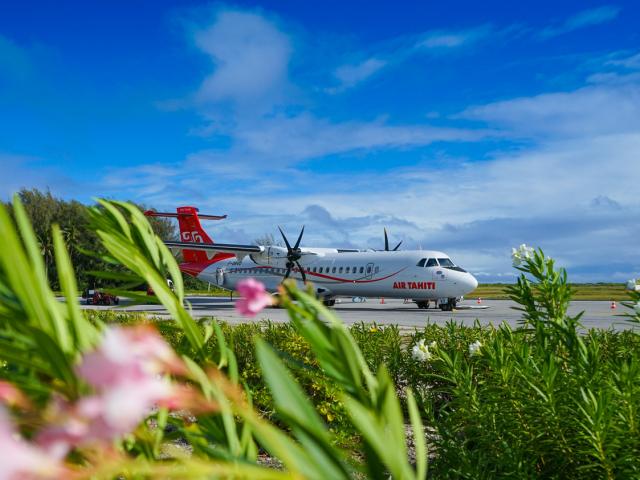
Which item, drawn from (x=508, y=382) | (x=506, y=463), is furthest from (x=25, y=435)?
(x=508, y=382)

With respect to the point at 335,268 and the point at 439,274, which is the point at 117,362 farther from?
the point at 335,268

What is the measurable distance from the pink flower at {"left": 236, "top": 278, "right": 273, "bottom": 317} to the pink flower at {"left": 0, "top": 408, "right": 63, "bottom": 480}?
240 millimetres

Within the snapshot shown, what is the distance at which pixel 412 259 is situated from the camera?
21.8 metres

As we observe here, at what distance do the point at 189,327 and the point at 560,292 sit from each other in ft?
5.76

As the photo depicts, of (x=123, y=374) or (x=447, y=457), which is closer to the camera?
(x=123, y=374)

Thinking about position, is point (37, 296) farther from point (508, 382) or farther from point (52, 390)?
point (508, 382)

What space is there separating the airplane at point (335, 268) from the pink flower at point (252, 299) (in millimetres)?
18660

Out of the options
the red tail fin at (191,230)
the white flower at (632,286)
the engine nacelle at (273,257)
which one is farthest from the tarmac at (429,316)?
the red tail fin at (191,230)

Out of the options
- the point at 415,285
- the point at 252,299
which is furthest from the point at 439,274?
the point at 252,299

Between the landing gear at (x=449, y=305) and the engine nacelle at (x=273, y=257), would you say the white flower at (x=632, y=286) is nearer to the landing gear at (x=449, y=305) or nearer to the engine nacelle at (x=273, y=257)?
the landing gear at (x=449, y=305)

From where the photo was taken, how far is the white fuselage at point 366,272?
69.3ft

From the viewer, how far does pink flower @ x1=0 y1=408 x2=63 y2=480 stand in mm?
313

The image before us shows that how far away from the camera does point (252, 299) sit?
1.86 feet

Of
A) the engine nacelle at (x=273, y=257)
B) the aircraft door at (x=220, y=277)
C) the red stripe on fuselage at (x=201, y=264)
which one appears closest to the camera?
the engine nacelle at (x=273, y=257)
